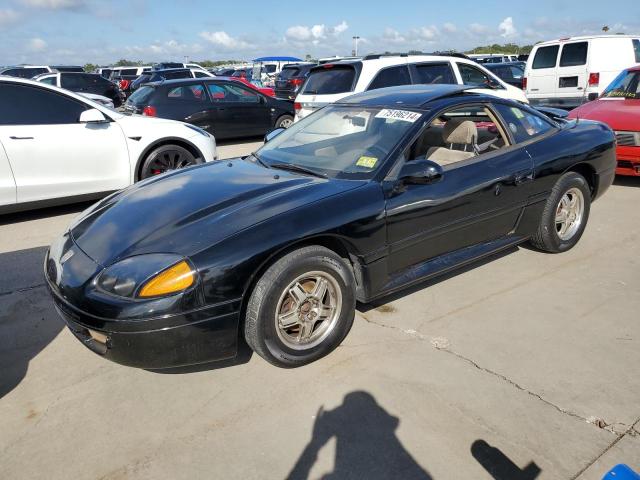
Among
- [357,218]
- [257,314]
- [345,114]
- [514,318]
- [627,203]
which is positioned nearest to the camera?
[257,314]

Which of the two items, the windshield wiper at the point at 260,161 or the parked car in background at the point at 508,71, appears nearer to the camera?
the windshield wiper at the point at 260,161

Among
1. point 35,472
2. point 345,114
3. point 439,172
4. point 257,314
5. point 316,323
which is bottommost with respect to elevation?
point 35,472

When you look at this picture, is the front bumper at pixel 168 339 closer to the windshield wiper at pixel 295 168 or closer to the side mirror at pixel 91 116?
the windshield wiper at pixel 295 168

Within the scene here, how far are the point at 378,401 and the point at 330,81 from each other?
679cm

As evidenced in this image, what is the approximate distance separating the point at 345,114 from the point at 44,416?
112 inches

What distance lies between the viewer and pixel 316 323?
10.2ft

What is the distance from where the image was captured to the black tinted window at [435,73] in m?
8.41

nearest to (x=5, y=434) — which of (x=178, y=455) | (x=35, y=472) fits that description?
(x=35, y=472)

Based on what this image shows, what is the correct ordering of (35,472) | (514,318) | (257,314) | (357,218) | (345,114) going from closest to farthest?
(35,472)
(257,314)
(357,218)
(514,318)
(345,114)

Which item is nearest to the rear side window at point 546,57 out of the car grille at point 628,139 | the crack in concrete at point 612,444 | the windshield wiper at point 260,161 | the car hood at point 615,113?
the car hood at point 615,113

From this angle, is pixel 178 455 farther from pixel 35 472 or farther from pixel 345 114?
pixel 345 114

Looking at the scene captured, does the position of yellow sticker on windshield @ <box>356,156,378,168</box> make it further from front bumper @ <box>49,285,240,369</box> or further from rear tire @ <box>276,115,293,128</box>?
rear tire @ <box>276,115,293,128</box>

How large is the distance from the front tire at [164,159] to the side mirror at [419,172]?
3.71m

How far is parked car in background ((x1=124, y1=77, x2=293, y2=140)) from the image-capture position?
10.7 meters
